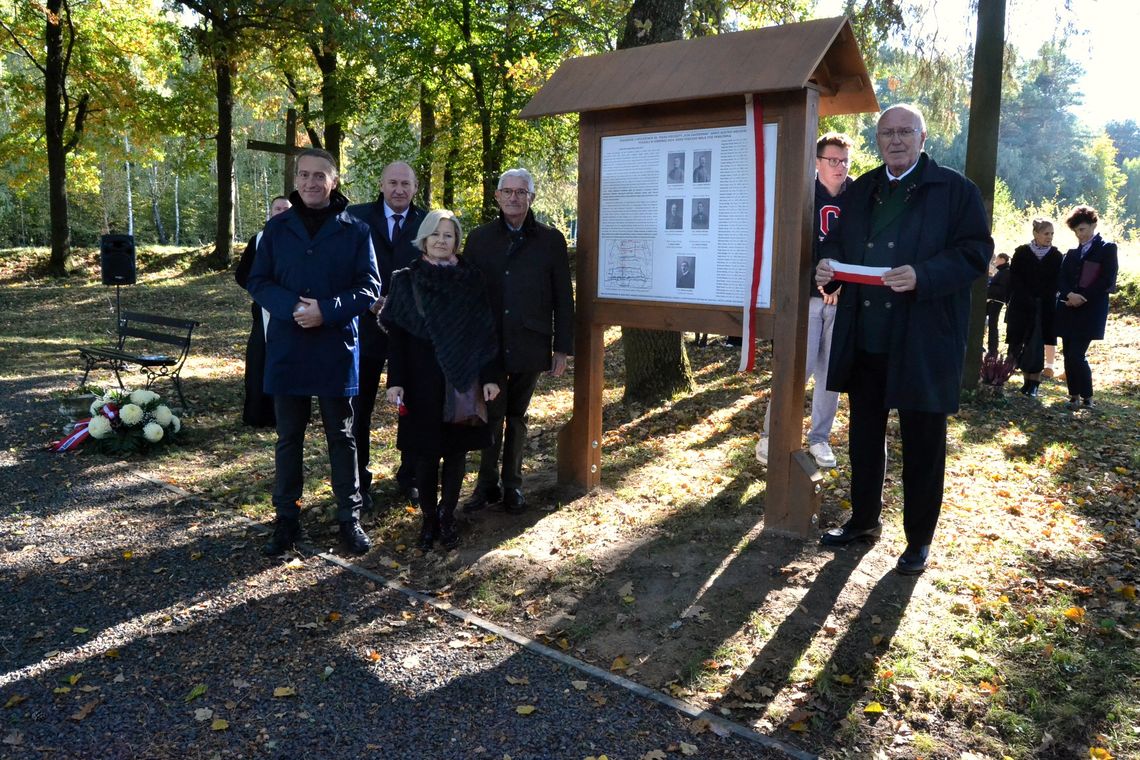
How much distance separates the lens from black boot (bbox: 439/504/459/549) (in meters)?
4.71

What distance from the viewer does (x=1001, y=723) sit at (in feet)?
10.1

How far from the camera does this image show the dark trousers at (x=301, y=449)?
4539 millimetres

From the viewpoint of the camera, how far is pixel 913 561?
4301 millimetres

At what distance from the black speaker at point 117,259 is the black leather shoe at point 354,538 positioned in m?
10.3

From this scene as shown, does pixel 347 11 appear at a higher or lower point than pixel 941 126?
higher

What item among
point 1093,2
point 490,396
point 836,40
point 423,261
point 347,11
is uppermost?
point 347,11

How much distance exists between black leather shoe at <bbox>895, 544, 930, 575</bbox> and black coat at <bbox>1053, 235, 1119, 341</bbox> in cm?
590

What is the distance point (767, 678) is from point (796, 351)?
6.32ft

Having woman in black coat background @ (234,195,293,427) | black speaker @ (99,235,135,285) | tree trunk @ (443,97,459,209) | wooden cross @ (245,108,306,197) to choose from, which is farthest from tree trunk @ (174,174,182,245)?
woman in black coat background @ (234,195,293,427)

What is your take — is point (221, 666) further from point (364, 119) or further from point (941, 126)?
point (364, 119)

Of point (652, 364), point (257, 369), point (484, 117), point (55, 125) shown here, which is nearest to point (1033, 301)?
point (652, 364)

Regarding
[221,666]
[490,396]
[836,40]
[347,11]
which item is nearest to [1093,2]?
[836,40]

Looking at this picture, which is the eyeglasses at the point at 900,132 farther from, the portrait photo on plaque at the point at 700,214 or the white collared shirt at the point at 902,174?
the portrait photo on plaque at the point at 700,214

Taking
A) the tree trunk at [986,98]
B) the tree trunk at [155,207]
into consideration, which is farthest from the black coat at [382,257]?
the tree trunk at [155,207]
